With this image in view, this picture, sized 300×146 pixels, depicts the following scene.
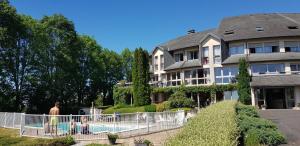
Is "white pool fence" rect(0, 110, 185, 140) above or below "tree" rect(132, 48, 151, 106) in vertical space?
below

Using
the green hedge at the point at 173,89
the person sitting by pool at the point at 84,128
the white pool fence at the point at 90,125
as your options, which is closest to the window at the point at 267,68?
the green hedge at the point at 173,89

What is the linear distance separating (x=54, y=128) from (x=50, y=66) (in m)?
31.7

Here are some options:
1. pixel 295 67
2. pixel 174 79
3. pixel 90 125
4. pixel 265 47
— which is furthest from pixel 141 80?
pixel 90 125

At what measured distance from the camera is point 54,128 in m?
20.6

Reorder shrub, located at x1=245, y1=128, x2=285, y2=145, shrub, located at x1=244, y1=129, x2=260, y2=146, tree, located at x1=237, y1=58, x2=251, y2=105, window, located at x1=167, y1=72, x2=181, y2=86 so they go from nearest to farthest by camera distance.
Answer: shrub, located at x1=244, y1=129, x2=260, y2=146 → shrub, located at x1=245, y1=128, x2=285, y2=145 → tree, located at x1=237, y1=58, x2=251, y2=105 → window, located at x1=167, y1=72, x2=181, y2=86

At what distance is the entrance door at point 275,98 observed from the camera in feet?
131

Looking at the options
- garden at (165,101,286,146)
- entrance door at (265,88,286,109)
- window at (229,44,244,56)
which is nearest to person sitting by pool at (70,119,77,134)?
garden at (165,101,286,146)

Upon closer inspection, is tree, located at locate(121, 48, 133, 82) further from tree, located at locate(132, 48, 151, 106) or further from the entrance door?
the entrance door

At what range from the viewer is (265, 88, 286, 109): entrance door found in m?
39.9

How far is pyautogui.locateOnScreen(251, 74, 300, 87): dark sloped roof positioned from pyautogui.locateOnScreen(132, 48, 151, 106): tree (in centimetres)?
1167

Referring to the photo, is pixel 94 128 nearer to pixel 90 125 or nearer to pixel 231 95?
pixel 90 125

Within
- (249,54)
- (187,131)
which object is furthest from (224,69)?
(187,131)

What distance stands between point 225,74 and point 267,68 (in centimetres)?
501

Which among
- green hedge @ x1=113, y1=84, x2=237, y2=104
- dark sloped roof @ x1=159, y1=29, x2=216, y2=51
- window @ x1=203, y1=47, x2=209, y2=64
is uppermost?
dark sloped roof @ x1=159, y1=29, x2=216, y2=51
